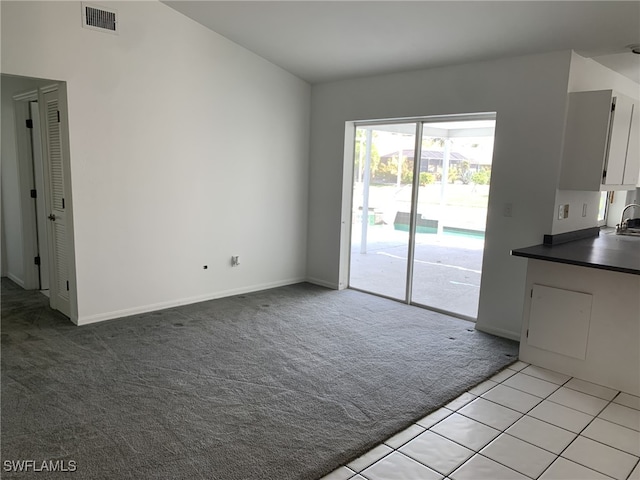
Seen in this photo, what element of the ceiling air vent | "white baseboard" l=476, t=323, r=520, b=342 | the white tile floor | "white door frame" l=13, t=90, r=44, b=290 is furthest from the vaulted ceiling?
the white tile floor

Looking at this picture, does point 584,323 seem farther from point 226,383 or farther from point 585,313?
point 226,383

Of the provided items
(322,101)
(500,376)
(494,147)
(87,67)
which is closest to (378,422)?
(500,376)

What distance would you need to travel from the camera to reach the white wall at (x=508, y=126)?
3908 millimetres

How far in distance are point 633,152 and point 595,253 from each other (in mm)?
1255

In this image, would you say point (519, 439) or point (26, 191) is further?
point (26, 191)

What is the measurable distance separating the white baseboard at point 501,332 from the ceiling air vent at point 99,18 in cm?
445

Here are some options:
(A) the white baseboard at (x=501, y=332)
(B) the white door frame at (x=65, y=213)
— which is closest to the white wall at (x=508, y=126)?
(A) the white baseboard at (x=501, y=332)

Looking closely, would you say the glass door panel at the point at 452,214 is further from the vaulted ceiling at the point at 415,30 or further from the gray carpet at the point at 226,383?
the vaulted ceiling at the point at 415,30

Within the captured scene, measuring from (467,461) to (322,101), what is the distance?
4.51 metres

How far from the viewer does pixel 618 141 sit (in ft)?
12.5

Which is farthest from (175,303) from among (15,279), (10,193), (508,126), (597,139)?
(597,139)

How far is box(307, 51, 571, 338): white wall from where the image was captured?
3908 mm

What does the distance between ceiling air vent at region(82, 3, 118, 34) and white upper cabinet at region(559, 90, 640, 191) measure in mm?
4051

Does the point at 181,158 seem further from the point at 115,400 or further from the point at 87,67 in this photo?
the point at 115,400
